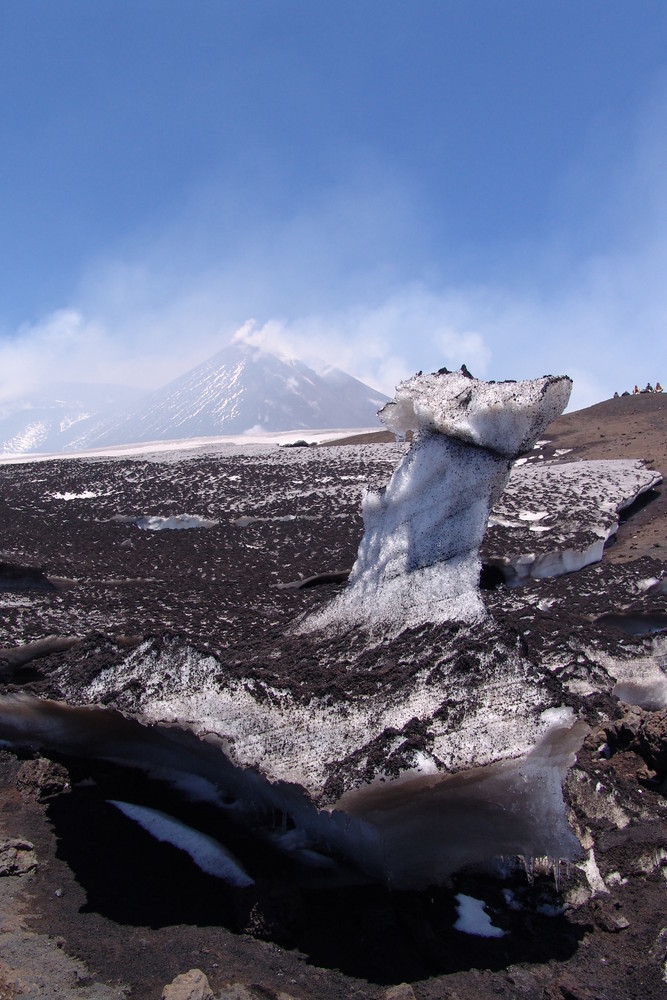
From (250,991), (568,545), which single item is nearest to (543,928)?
(250,991)

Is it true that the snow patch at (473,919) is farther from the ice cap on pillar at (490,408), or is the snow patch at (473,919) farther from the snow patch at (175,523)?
the snow patch at (175,523)

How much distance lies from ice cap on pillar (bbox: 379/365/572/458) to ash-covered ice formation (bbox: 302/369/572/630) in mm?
11

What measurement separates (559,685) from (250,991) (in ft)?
10.6

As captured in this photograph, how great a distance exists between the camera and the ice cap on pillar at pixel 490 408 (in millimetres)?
7434

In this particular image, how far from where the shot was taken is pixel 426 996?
461 cm

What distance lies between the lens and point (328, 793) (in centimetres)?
527

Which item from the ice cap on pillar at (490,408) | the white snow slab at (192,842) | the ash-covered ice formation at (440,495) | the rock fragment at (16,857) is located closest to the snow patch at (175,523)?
the ash-covered ice formation at (440,495)

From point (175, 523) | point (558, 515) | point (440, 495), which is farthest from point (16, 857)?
point (558, 515)

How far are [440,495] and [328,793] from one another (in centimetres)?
380

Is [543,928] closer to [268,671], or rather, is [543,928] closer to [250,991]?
[250,991]

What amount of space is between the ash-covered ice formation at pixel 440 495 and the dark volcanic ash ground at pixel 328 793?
1.74 feet

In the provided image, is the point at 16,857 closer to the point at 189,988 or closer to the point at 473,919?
the point at 189,988

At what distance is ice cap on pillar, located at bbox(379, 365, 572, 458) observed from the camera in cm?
743

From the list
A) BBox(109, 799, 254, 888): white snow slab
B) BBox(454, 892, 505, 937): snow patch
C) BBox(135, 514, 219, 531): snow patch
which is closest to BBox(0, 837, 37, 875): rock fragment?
BBox(109, 799, 254, 888): white snow slab
